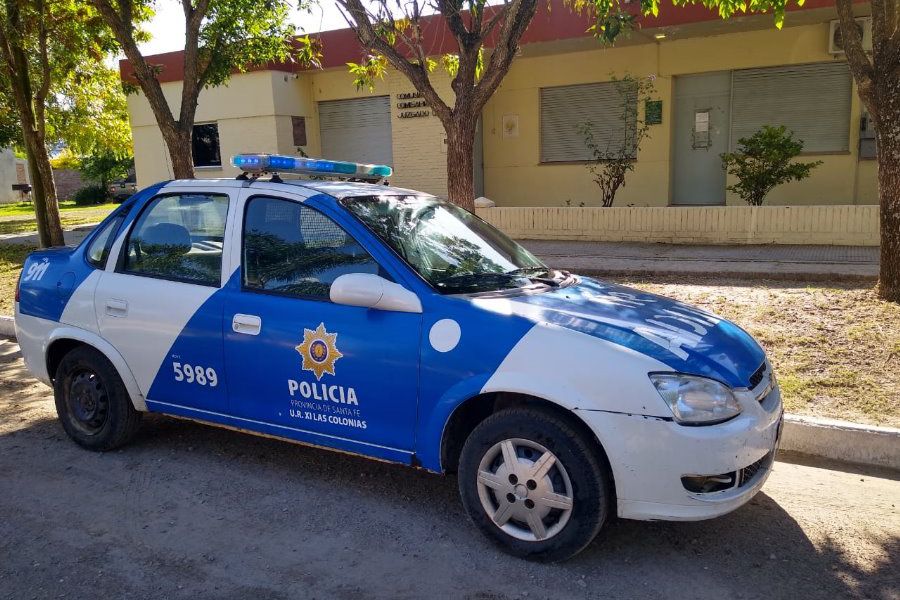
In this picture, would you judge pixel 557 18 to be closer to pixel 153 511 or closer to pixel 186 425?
pixel 186 425

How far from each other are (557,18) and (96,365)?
11.2 metres

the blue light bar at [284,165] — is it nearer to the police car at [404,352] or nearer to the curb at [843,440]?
the police car at [404,352]

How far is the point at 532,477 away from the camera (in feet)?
11.1

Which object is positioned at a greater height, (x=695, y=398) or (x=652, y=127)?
(x=652, y=127)

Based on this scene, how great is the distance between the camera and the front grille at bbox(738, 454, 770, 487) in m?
3.37

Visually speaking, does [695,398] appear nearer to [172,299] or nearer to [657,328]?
[657,328]

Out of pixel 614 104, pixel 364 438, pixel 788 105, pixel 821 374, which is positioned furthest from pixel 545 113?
pixel 364 438

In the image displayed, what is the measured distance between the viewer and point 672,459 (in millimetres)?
3180

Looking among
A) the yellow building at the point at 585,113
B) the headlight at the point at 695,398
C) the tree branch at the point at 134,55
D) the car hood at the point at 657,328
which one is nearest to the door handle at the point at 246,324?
the car hood at the point at 657,328

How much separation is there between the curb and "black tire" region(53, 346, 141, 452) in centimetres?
416

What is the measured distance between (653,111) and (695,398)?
1293cm

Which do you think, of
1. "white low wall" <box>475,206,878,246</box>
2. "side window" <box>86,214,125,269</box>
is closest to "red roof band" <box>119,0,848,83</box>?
"white low wall" <box>475,206,878,246</box>

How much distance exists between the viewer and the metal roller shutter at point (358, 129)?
1767cm

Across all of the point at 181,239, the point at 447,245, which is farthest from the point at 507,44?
the point at 181,239
